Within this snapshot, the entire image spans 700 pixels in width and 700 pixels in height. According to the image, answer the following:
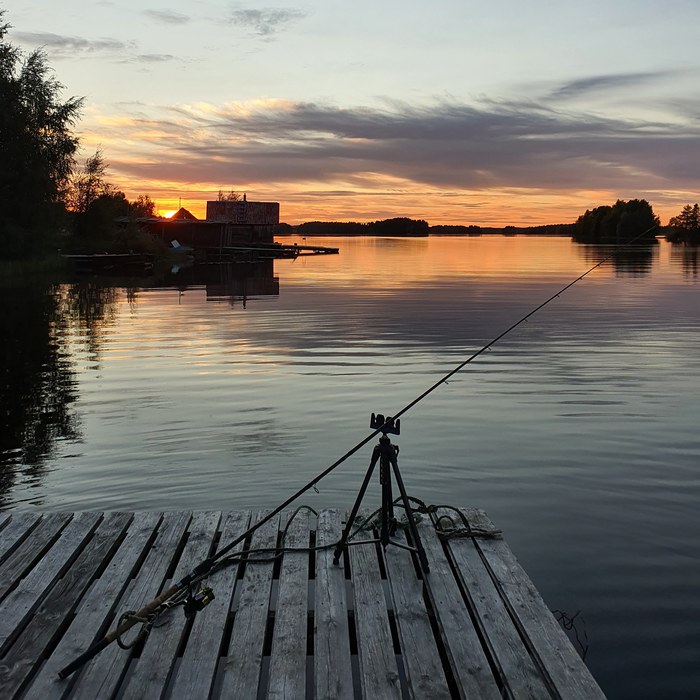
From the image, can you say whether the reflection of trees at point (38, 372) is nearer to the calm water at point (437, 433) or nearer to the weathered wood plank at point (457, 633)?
the calm water at point (437, 433)

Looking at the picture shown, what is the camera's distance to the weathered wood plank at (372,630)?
15.6 feet

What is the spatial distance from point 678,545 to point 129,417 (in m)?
9.77

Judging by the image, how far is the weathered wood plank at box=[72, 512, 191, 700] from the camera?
475cm

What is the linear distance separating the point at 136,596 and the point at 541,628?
114 inches

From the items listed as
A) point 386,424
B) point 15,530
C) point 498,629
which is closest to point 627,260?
point 386,424

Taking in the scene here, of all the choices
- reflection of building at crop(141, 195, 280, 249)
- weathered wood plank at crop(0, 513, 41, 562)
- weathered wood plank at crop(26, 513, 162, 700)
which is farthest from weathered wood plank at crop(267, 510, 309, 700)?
reflection of building at crop(141, 195, 280, 249)

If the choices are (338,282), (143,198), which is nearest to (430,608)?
(338,282)

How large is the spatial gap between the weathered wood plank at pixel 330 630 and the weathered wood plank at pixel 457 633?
649 millimetres

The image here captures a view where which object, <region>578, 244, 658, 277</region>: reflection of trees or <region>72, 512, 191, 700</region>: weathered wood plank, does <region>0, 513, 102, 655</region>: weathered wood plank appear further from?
<region>578, 244, 658, 277</region>: reflection of trees

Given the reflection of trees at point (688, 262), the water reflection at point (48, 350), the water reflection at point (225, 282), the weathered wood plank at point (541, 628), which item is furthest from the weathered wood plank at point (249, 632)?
the reflection of trees at point (688, 262)

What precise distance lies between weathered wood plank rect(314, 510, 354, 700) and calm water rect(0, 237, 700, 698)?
209 cm

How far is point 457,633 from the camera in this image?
210 inches

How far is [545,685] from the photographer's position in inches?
189

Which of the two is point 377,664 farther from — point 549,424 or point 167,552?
point 549,424
